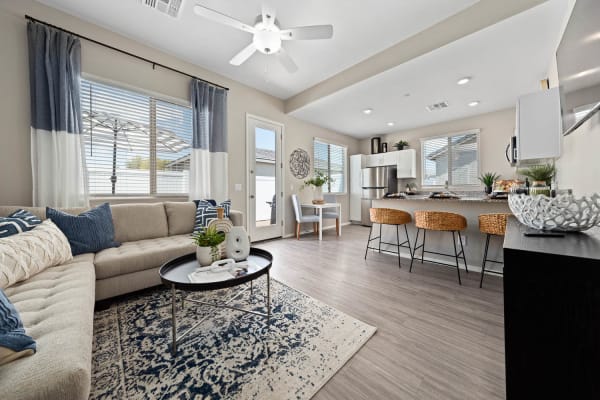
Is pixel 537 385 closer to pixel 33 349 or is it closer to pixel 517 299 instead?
pixel 517 299

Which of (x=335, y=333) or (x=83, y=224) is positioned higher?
(x=83, y=224)

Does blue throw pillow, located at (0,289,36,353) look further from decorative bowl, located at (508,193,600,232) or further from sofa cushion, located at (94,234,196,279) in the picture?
decorative bowl, located at (508,193,600,232)

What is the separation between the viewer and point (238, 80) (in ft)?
12.4

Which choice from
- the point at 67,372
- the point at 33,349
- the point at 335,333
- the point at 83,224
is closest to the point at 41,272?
the point at 83,224

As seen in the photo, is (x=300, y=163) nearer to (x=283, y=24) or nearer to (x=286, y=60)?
(x=286, y=60)

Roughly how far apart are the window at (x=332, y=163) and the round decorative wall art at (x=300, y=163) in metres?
0.36

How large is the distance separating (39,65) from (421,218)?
4338 millimetres

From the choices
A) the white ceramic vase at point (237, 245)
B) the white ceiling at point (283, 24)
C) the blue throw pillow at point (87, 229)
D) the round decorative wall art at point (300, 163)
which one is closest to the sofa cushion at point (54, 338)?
the blue throw pillow at point (87, 229)

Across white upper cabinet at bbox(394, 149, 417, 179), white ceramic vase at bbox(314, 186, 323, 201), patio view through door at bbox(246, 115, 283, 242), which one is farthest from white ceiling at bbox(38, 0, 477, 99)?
white upper cabinet at bbox(394, 149, 417, 179)

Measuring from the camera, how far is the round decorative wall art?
4.82m

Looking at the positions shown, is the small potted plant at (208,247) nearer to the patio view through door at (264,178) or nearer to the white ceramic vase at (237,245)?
the white ceramic vase at (237,245)

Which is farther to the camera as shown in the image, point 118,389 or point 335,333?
point 335,333

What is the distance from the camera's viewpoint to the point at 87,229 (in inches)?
77.4

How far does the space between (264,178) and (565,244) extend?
398cm
